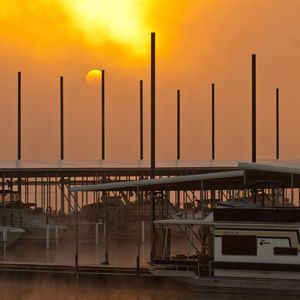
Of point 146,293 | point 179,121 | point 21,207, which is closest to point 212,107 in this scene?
point 179,121

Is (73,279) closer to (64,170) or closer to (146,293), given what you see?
(146,293)

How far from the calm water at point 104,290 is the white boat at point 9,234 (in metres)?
15.3

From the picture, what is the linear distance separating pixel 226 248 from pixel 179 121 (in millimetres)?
50522

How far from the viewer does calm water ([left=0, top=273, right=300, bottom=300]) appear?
32.2 m

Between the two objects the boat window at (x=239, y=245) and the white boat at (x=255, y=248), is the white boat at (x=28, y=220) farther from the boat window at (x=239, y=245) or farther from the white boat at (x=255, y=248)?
the boat window at (x=239, y=245)

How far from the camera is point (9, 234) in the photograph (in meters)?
52.8

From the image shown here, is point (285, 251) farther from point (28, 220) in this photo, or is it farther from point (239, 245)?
point (28, 220)

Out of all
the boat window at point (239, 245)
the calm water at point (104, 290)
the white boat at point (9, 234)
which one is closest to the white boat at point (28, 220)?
the white boat at point (9, 234)

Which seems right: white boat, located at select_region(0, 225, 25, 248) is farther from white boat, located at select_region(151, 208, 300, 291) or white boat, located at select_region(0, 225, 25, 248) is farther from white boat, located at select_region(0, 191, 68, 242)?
white boat, located at select_region(151, 208, 300, 291)

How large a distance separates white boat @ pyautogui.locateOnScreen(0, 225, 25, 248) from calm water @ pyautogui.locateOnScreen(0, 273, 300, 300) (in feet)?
50.2

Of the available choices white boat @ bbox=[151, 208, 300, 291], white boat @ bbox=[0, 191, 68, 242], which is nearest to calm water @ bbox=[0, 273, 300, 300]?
white boat @ bbox=[151, 208, 300, 291]

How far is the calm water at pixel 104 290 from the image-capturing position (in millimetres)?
32156

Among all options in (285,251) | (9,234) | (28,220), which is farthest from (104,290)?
(28,220)

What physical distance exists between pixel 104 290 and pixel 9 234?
19979mm
